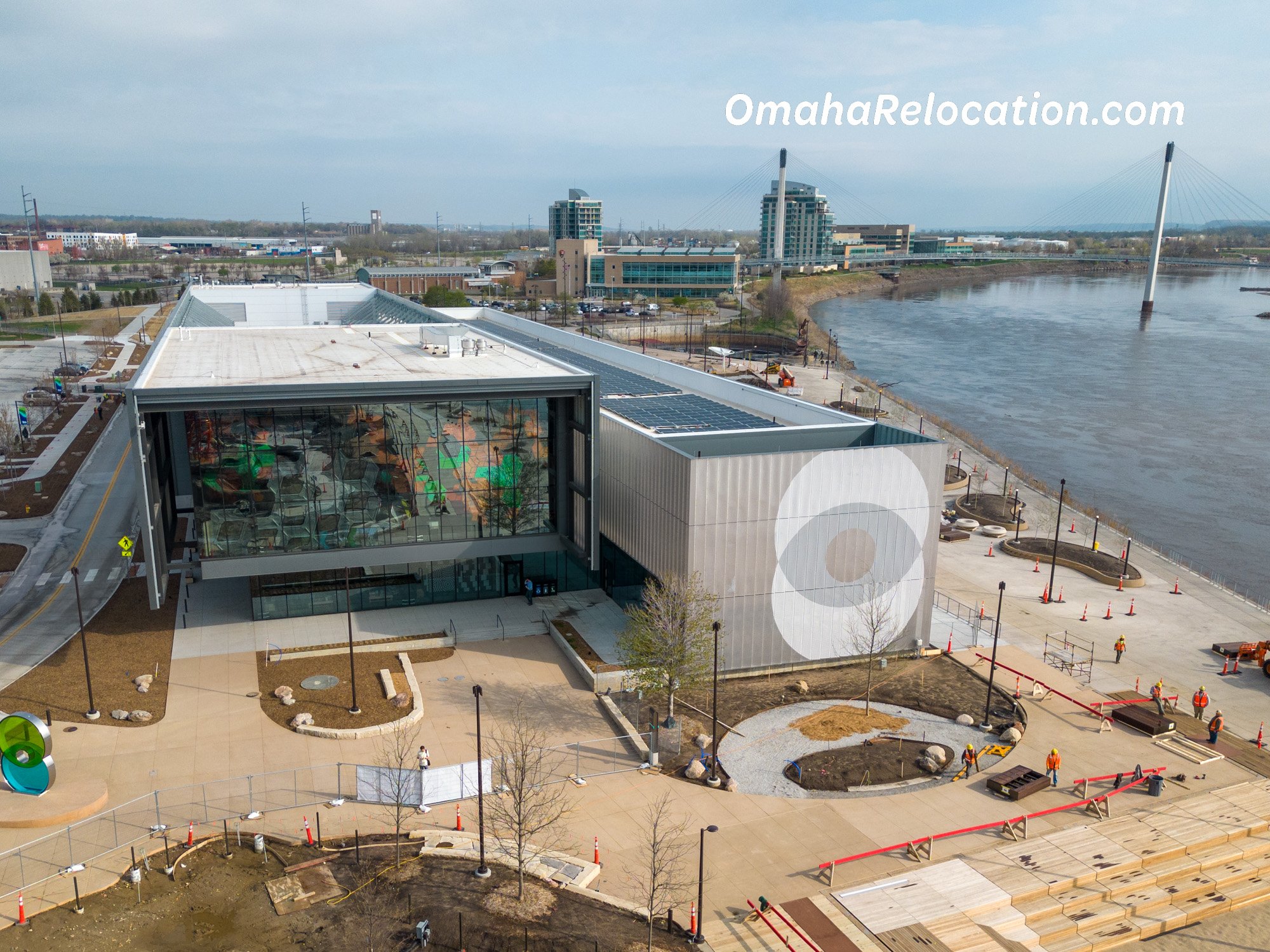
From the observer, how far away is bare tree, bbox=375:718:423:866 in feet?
70.9

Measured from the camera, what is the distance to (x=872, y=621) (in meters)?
30.6

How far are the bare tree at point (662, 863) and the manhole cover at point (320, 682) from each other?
445 inches

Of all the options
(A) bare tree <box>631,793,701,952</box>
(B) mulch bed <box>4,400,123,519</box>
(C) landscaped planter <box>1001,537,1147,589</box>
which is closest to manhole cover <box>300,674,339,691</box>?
(A) bare tree <box>631,793,701,952</box>

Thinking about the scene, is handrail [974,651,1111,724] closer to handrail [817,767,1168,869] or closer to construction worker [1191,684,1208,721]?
construction worker [1191,684,1208,721]

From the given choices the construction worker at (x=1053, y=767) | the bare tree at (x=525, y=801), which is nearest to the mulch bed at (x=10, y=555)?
the bare tree at (x=525, y=801)

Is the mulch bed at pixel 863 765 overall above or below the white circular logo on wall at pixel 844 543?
below

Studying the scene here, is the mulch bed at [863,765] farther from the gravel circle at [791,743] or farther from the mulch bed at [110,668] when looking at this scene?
the mulch bed at [110,668]

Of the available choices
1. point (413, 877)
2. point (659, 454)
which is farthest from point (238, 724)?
point (659, 454)

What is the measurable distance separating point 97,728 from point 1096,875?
25287 mm

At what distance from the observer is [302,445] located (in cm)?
3148

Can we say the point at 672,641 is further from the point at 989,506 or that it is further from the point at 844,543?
the point at 989,506

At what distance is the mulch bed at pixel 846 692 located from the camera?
2814cm

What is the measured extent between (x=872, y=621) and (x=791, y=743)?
601 cm

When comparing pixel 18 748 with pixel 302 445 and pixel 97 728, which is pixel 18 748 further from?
pixel 302 445
